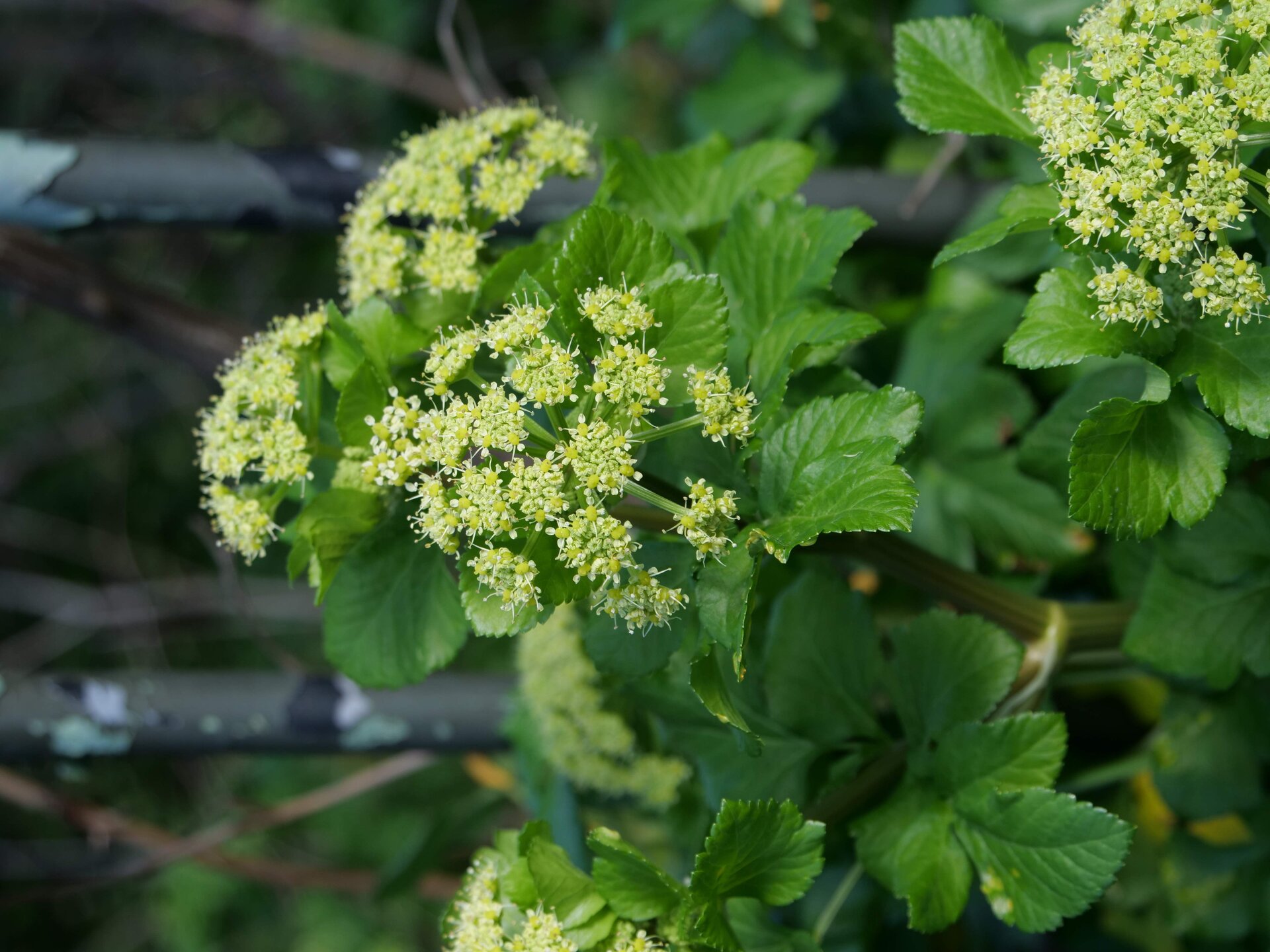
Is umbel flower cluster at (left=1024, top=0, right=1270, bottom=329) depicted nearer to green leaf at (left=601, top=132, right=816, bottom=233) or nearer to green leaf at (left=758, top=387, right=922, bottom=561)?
green leaf at (left=758, top=387, right=922, bottom=561)

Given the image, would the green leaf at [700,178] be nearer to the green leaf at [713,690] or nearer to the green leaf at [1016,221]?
the green leaf at [1016,221]

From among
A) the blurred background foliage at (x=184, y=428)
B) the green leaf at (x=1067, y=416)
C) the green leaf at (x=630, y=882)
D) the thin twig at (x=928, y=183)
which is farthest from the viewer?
the blurred background foliage at (x=184, y=428)

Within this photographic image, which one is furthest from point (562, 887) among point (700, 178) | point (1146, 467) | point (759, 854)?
point (700, 178)

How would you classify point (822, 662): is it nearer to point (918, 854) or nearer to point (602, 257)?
point (918, 854)

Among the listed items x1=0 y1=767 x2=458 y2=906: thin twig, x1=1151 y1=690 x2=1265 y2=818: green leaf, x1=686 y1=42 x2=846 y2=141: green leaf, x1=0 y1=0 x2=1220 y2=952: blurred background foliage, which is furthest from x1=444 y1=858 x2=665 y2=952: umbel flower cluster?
x1=0 y1=0 x2=1220 y2=952: blurred background foliage

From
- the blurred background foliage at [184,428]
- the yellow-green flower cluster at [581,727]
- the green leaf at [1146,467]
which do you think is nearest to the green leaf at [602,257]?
the green leaf at [1146,467]

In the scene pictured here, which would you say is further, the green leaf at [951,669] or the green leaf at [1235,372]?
the green leaf at [951,669]
